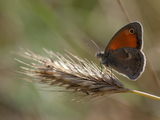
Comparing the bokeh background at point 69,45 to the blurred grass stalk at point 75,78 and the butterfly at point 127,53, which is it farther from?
the blurred grass stalk at point 75,78

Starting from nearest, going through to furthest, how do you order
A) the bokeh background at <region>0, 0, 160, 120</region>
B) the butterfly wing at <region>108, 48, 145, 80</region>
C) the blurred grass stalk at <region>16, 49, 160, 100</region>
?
the blurred grass stalk at <region>16, 49, 160, 100</region>
the butterfly wing at <region>108, 48, 145, 80</region>
the bokeh background at <region>0, 0, 160, 120</region>

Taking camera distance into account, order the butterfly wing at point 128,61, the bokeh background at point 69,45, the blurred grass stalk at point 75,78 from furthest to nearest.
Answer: the bokeh background at point 69,45 → the butterfly wing at point 128,61 → the blurred grass stalk at point 75,78

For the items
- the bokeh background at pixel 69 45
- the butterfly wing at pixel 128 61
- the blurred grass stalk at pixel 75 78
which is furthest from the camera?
the bokeh background at pixel 69 45

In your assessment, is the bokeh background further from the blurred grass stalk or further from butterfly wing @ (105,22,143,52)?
the blurred grass stalk

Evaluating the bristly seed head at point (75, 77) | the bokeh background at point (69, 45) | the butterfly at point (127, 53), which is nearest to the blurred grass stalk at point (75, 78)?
the bristly seed head at point (75, 77)

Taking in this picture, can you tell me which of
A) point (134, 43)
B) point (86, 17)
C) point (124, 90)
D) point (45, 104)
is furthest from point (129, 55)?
point (86, 17)

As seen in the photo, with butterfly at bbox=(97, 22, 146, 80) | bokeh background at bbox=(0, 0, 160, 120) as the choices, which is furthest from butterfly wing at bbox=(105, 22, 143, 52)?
bokeh background at bbox=(0, 0, 160, 120)

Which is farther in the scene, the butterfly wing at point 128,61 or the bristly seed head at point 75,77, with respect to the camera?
the butterfly wing at point 128,61

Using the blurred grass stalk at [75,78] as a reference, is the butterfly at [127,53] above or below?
above
